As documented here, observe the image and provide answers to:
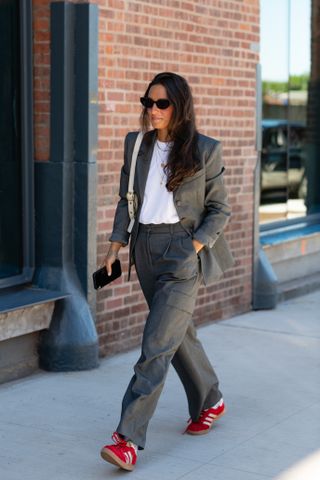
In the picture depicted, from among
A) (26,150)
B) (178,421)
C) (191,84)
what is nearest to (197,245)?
(178,421)

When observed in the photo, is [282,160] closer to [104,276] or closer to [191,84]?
[191,84]

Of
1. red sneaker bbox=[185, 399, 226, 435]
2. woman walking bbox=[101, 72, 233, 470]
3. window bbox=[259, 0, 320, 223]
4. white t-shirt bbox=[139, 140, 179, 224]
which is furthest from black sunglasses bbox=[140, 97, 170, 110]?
window bbox=[259, 0, 320, 223]

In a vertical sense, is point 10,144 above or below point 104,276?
above

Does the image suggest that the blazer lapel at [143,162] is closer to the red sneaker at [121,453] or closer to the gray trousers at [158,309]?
the gray trousers at [158,309]

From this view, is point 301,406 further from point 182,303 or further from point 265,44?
point 265,44

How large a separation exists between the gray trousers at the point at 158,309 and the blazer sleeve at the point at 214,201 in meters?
0.12

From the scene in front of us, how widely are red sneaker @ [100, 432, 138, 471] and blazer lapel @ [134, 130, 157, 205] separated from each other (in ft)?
3.96

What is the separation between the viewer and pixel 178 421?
20.5ft

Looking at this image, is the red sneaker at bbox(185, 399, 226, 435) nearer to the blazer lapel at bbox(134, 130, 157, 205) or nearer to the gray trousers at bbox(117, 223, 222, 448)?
the gray trousers at bbox(117, 223, 222, 448)

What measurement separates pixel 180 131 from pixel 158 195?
13.3 inches

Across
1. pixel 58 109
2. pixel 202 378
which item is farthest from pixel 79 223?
pixel 202 378

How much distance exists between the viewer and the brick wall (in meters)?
7.48

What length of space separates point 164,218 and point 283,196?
19.3ft

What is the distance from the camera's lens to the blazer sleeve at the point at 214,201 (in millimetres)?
5562
